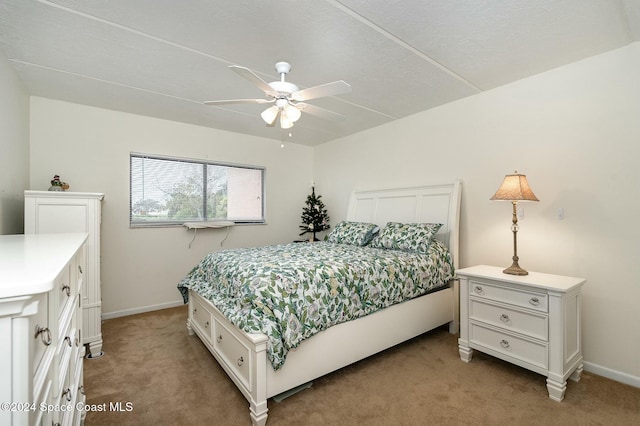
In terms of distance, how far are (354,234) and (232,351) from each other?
202 cm

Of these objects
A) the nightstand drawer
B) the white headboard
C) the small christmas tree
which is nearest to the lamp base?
the nightstand drawer

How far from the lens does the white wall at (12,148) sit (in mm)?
2295

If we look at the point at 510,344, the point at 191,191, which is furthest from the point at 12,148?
the point at 510,344

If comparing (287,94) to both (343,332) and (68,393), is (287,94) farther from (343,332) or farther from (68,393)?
(68,393)

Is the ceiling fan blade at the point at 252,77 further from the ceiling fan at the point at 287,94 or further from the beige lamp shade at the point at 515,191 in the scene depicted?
the beige lamp shade at the point at 515,191

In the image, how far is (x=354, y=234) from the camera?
3.62m

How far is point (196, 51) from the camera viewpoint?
2240 mm

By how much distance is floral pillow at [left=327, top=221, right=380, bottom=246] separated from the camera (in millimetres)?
3545

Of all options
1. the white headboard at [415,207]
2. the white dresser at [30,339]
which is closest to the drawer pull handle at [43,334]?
the white dresser at [30,339]

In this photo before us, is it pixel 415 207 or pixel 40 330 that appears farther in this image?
pixel 415 207

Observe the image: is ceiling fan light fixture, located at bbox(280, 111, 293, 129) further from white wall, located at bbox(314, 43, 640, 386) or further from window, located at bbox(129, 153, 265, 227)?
window, located at bbox(129, 153, 265, 227)

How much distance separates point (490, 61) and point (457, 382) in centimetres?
255

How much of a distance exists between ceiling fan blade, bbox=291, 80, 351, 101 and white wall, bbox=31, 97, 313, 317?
247 cm

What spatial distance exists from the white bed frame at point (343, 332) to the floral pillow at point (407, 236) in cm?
25
